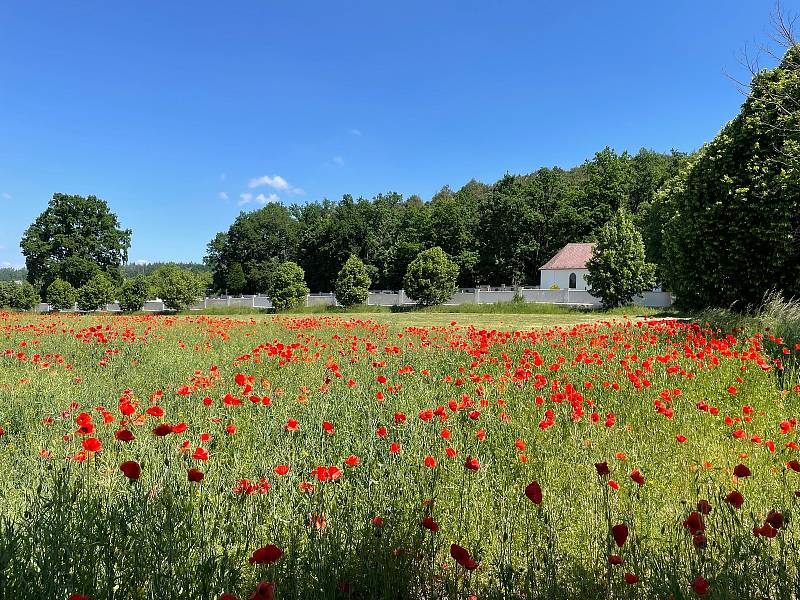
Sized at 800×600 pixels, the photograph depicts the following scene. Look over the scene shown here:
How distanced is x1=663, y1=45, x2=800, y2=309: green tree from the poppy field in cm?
296

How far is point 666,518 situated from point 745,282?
Answer: 29.5 feet

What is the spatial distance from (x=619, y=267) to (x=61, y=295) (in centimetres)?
4323

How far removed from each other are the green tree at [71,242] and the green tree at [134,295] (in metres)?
12.0

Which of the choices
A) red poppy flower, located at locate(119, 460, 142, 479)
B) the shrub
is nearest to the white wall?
red poppy flower, located at locate(119, 460, 142, 479)

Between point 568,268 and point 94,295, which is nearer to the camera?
point 94,295

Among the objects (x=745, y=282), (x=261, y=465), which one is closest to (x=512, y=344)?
(x=745, y=282)

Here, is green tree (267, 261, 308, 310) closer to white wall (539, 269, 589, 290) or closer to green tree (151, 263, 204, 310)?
green tree (151, 263, 204, 310)

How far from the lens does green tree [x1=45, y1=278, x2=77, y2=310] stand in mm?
42219

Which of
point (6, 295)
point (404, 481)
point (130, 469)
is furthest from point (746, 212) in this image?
point (6, 295)

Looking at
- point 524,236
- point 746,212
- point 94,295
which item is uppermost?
point 524,236

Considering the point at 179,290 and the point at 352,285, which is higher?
the point at 352,285

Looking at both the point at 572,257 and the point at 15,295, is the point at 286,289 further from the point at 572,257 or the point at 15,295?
the point at 15,295

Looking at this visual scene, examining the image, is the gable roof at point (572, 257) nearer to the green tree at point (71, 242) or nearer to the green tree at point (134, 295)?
the green tree at point (134, 295)

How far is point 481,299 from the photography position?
3688 cm
